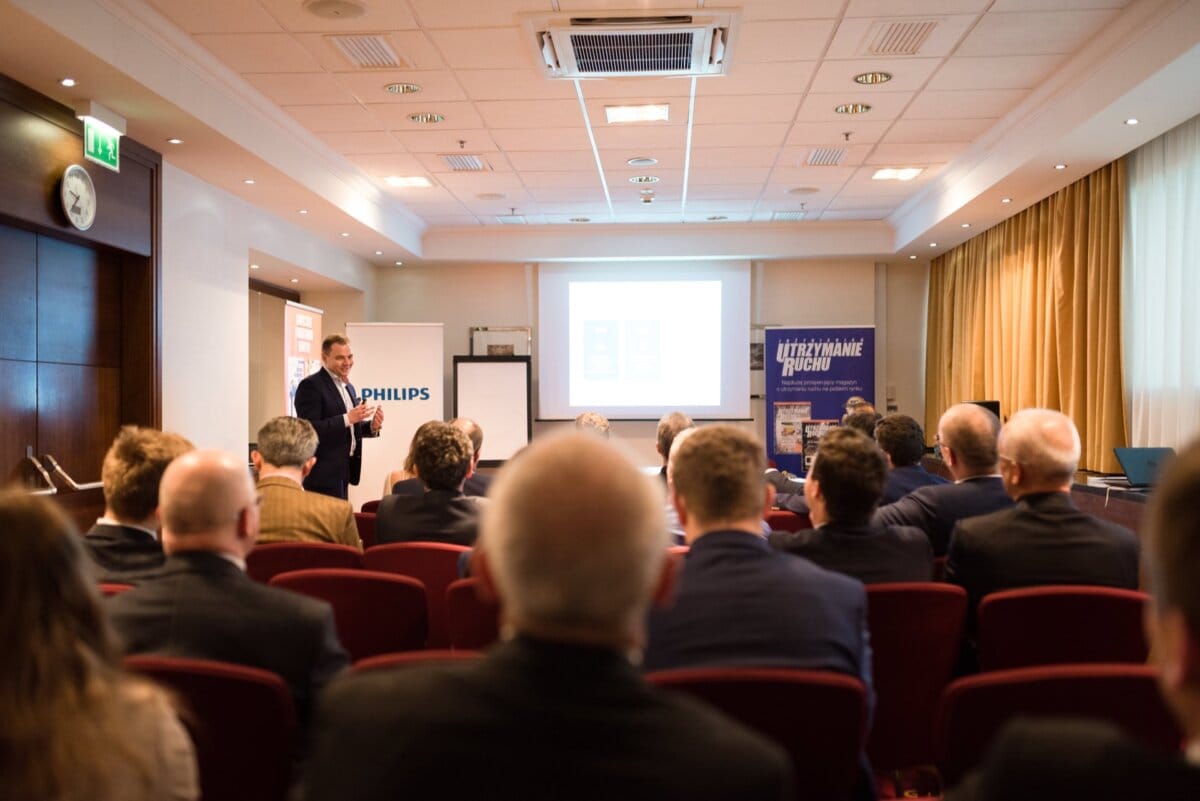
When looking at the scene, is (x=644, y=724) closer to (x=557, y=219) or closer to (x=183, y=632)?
(x=183, y=632)

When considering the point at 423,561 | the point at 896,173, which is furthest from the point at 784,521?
the point at 896,173

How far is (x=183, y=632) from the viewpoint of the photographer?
1.80 metres

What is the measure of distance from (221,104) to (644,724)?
5.92 metres

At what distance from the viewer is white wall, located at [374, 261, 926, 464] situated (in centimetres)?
1160

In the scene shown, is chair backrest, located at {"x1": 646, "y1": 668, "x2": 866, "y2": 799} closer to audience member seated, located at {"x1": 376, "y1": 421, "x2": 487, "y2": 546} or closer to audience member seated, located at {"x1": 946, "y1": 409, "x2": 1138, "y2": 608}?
audience member seated, located at {"x1": 946, "y1": 409, "x2": 1138, "y2": 608}

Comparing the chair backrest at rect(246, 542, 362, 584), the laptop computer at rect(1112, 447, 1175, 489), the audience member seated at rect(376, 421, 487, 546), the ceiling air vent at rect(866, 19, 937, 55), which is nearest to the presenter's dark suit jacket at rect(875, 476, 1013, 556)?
the audience member seated at rect(376, 421, 487, 546)

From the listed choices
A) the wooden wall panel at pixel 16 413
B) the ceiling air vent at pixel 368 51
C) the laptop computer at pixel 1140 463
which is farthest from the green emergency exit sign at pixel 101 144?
the laptop computer at pixel 1140 463

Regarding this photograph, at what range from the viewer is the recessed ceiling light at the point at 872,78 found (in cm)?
592

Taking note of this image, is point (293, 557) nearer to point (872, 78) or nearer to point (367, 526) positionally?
point (367, 526)

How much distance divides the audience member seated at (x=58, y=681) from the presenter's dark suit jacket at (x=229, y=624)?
2.19 feet

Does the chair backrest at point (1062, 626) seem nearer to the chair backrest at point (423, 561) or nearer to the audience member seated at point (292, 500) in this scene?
the chair backrest at point (423, 561)

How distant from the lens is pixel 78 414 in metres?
5.87

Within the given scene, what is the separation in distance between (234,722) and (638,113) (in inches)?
227

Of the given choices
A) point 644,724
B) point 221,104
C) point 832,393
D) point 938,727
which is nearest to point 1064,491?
point 938,727
